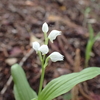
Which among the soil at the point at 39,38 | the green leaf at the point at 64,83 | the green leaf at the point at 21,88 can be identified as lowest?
the soil at the point at 39,38

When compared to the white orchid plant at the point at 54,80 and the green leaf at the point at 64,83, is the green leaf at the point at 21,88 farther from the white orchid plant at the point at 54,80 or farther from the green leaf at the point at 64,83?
the green leaf at the point at 64,83

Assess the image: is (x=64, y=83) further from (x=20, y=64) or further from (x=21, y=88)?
(x=20, y=64)

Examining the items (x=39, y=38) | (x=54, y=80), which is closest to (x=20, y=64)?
(x=39, y=38)

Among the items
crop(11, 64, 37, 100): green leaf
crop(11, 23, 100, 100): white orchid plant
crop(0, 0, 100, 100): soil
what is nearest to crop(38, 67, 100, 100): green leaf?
crop(11, 23, 100, 100): white orchid plant

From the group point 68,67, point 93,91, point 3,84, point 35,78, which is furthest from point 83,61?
point 3,84

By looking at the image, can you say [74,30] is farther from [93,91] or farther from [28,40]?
[93,91]

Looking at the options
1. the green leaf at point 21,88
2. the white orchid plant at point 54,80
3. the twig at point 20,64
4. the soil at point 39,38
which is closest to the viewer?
the white orchid plant at point 54,80

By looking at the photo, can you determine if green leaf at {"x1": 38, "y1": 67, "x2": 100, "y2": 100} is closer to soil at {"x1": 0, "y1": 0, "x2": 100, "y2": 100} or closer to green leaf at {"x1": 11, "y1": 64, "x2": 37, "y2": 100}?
green leaf at {"x1": 11, "y1": 64, "x2": 37, "y2": 100}

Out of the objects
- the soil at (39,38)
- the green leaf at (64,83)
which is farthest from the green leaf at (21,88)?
the soil at (39,38)
